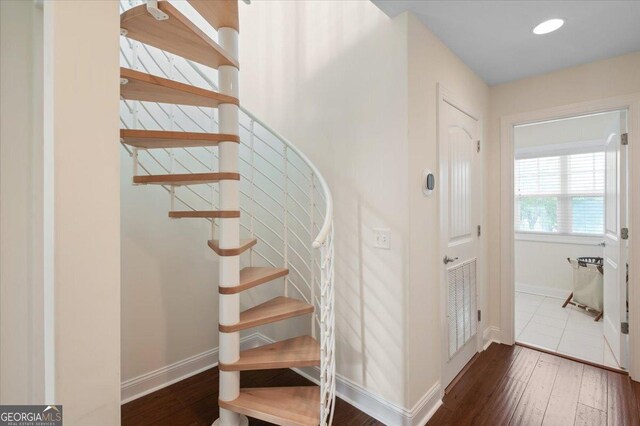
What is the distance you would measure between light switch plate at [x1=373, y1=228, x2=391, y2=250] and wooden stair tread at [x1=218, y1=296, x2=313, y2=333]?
0.58m

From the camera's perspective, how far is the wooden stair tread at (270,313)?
169cm

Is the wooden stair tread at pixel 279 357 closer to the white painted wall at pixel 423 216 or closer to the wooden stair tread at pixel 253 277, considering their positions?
the wooden stair tread at pixel 253 277

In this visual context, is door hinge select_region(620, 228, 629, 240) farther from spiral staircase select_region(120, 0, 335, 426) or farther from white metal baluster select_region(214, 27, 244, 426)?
white metal baluster select_region(214, 27, 244, 426)

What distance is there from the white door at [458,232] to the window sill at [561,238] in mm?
2405

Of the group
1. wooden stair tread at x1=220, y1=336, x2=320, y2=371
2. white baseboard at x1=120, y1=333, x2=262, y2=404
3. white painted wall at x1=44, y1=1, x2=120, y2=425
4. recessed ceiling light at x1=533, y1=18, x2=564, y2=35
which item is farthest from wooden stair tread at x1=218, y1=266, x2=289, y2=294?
recessed ceiling light at x1=533, y1=18, x2=564, y2=35

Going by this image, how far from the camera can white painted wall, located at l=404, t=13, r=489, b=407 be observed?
5.63 ft

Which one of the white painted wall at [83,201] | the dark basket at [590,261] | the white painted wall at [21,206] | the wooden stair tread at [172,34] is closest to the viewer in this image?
the white painted wall at [83,201]

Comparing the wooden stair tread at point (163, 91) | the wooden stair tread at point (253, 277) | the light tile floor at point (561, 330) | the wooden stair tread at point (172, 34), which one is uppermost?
the wooden stair tread at point (172, 34)

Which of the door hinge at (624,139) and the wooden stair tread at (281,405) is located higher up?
the door hinge at (624,139)

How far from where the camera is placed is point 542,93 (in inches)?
99.1

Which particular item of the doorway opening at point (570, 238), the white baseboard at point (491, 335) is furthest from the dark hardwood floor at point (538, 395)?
the doorway opening at point (570, 238)

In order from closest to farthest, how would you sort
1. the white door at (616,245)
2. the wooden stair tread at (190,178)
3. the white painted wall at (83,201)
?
the white painted wall at (83,201) → the wooden stair tread at (190,178) → the white door at (616,245)

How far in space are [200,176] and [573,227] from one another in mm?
4709

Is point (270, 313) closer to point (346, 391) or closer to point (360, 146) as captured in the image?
point (346, 391)
